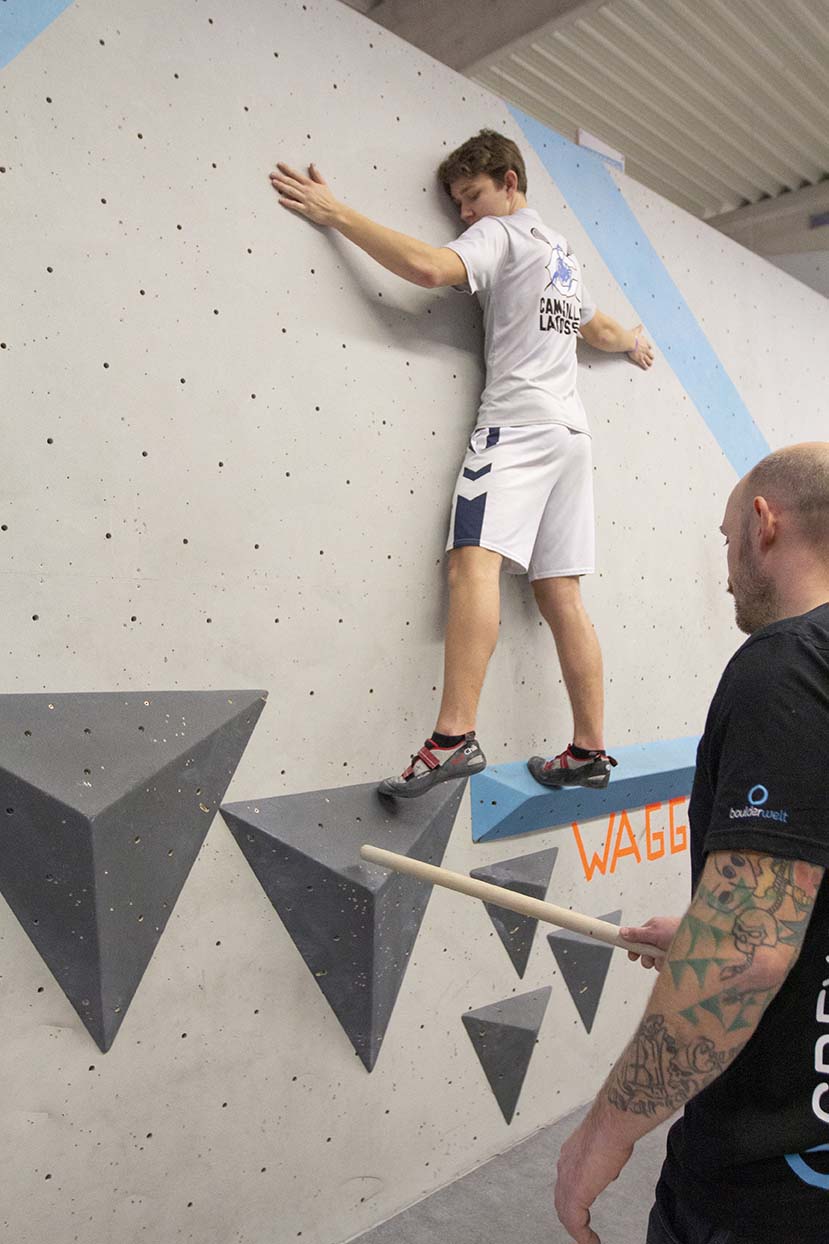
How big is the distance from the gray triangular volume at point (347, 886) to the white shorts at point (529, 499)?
21.6 inches

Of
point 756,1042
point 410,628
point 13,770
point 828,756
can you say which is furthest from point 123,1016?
point 828,756

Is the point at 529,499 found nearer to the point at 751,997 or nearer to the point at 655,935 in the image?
the point at 655,935

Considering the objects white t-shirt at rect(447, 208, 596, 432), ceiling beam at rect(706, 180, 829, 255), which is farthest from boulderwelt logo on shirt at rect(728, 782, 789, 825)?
ceiling beam at rect(706, 180, 829, 255)

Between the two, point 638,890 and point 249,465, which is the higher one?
point 249,465

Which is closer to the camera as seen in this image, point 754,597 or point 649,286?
point 754,597

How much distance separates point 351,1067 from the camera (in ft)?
5.89

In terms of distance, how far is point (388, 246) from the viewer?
169 centimetres

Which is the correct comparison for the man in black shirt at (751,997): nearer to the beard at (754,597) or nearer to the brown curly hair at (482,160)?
the beard at (754,597)

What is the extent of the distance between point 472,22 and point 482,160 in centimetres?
224

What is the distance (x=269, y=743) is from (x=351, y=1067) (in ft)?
2.21

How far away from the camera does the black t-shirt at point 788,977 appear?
0.81m

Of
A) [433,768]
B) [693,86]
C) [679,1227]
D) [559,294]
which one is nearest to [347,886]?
[433,768]

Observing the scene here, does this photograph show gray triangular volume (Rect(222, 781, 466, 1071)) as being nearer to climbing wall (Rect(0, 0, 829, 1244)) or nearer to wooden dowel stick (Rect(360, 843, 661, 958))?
climbing wall (Rect(0, 0, 829, 1244))

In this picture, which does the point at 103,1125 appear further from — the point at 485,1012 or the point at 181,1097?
the point at 485,1012
